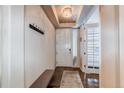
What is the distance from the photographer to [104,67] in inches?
78.1

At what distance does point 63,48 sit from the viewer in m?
7.61

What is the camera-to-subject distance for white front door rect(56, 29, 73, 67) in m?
7.56

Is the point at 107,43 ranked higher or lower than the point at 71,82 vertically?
higher

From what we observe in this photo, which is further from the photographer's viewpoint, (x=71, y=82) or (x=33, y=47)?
(x=71, y=82)

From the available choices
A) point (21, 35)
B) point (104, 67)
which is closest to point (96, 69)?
point (104, 67)

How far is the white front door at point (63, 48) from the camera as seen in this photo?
7559 mm

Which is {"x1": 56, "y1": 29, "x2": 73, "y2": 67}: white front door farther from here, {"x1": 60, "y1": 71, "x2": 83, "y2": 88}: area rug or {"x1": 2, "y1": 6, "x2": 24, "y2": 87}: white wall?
{"x1": 2, "y1": 6, "x2": 24, "y2": 87}: white wall

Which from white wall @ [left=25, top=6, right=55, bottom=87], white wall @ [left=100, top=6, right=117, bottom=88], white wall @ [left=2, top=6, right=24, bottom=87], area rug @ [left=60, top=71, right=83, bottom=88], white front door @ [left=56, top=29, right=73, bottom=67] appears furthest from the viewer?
white front door @ [left=56, top=29, right=73, bottom=67]

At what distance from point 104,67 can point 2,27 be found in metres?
1.46

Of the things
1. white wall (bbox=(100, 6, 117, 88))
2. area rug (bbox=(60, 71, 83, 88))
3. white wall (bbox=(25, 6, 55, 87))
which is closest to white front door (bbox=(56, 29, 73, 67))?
area rug (bbox=(60, 71, 83, 88))

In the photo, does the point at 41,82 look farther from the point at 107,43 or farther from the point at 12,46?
the point at 12,46

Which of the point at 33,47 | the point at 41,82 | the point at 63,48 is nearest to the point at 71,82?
the point at 41,82
